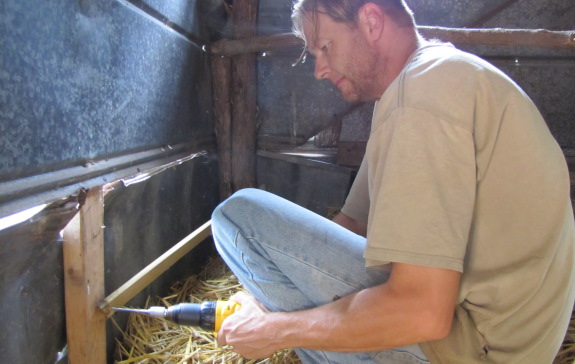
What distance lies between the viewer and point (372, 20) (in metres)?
1.04

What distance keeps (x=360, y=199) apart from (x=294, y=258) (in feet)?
1.57

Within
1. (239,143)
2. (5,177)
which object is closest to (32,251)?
(5,177)

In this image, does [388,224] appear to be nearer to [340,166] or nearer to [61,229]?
[61,229]

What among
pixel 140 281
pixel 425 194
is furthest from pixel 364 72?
pixel 140 281

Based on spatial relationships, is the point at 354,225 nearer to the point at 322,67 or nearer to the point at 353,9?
the point at 322,67

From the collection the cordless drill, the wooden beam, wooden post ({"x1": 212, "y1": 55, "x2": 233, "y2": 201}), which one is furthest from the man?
wooden post ({"x1": 212, "y1": 55, "x2": 233, "y2": 201})

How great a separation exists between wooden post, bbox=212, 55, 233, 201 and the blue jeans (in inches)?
50.6

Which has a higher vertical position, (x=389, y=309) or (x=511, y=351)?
(x=389, y=309)

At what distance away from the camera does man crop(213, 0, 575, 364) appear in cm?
80

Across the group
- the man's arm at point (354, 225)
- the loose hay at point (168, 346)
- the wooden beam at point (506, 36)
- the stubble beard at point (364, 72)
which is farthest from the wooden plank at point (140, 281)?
the wooden beam at point (506, 36)

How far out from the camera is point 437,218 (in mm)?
793

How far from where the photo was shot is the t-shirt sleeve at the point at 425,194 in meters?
0.79

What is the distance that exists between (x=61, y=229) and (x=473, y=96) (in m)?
1.01

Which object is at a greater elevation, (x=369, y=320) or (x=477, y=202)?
(x=477, y=202)
